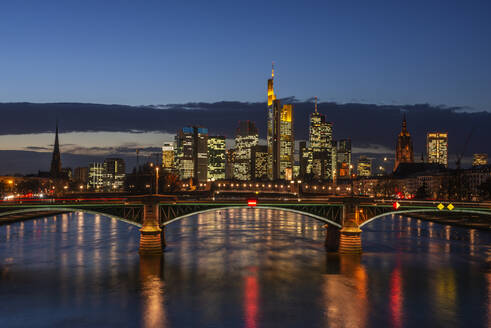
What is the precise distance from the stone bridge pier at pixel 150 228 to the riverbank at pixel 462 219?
84.6m

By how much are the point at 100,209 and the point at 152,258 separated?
456 inches

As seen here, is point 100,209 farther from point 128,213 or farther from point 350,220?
point 350,220

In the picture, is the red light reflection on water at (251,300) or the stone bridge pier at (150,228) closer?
the red light reflection on water at (251,300)

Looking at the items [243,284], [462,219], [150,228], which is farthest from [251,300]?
[462,219]

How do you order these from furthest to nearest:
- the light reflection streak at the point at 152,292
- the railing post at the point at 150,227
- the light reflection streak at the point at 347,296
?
the railing post at the point at 150,227 < the light reflection streak at the point at 347,296 < the light reflection streak at the point at 152,292

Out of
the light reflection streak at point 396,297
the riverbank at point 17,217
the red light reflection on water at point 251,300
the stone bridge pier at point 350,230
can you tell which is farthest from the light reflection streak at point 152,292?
the riverbank at point 17,217

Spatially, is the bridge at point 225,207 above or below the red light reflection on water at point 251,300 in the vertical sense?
above

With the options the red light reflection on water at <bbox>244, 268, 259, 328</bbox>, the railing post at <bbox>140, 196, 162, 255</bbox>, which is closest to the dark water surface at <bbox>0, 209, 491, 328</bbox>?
the red light reflection on water at <bbox>244, 268, 259, 328</bbox>

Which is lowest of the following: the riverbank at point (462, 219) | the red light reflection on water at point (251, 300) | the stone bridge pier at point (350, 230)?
the red light reflection on water at point (251, 300)

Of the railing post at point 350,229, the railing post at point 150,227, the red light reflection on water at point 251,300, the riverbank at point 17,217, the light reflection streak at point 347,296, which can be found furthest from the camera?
the riverbank at point 17,217

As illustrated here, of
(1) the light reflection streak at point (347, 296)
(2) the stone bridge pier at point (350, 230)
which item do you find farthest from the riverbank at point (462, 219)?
(1) the light reflection streak at point (347, 296)

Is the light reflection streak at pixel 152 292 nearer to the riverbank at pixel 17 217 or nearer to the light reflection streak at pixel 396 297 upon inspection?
the light reflection streak at pixel 396 297

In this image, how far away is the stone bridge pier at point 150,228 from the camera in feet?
256

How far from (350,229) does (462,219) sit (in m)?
81.6
